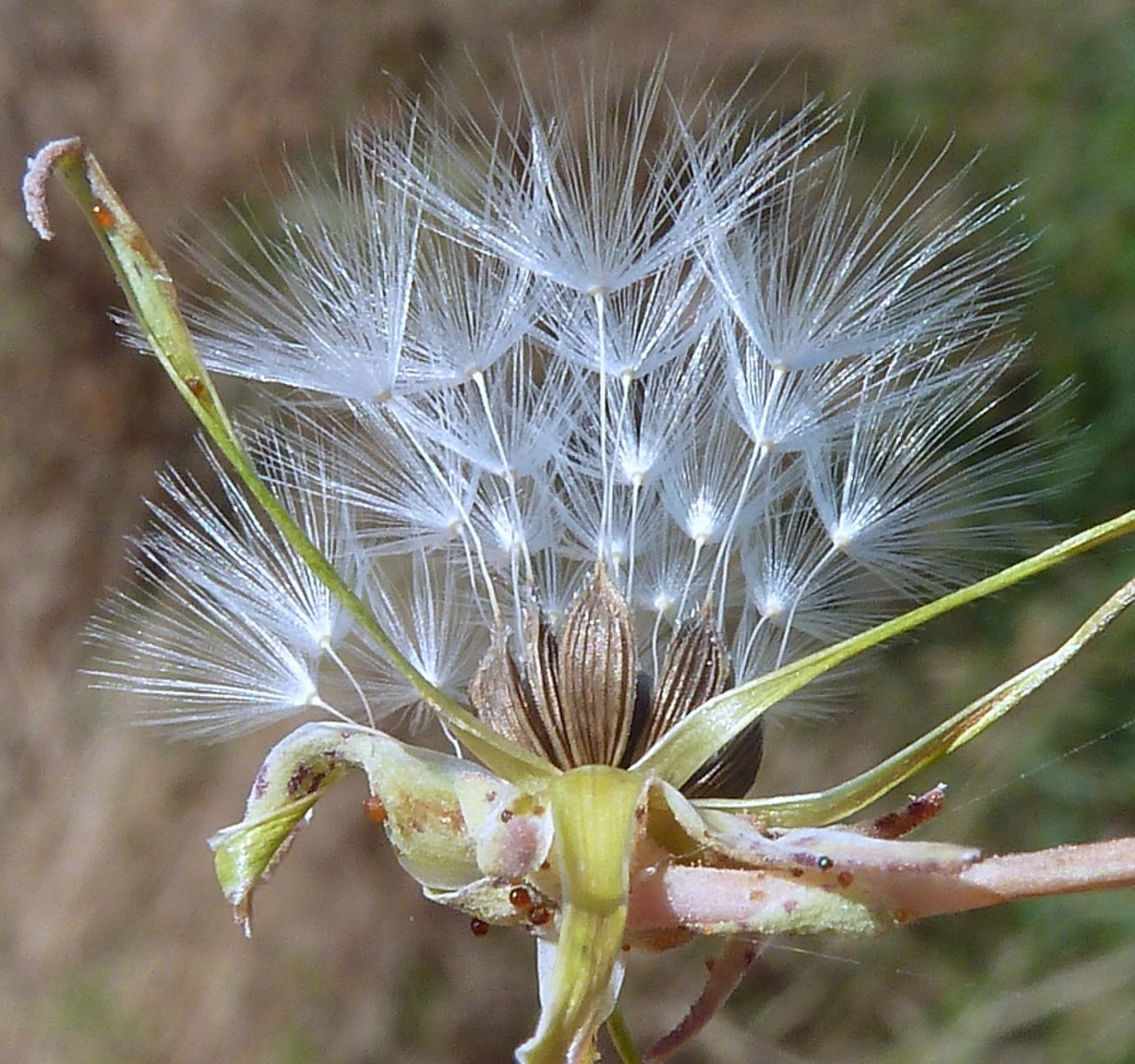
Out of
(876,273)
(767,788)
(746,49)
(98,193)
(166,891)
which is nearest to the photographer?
(98,193)

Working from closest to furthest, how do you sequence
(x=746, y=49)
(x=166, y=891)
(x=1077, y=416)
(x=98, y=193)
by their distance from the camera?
(x=98, y=193) < (x=1077, y=416) < (x=746, y=49) < (x=166, y=891)

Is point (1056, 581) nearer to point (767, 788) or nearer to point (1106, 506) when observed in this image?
point (1106, 506)

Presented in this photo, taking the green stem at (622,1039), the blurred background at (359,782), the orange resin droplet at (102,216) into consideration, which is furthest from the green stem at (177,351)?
the blurred background at (359,782)

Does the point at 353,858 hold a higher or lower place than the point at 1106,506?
lower

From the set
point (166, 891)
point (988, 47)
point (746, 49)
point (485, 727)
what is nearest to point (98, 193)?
point (485, 727)

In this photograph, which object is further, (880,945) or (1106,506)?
(880,945)

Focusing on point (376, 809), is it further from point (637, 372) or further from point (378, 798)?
point (637, 372)

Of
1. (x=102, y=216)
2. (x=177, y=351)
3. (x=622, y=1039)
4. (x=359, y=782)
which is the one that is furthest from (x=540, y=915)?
(x=359, y=782)
